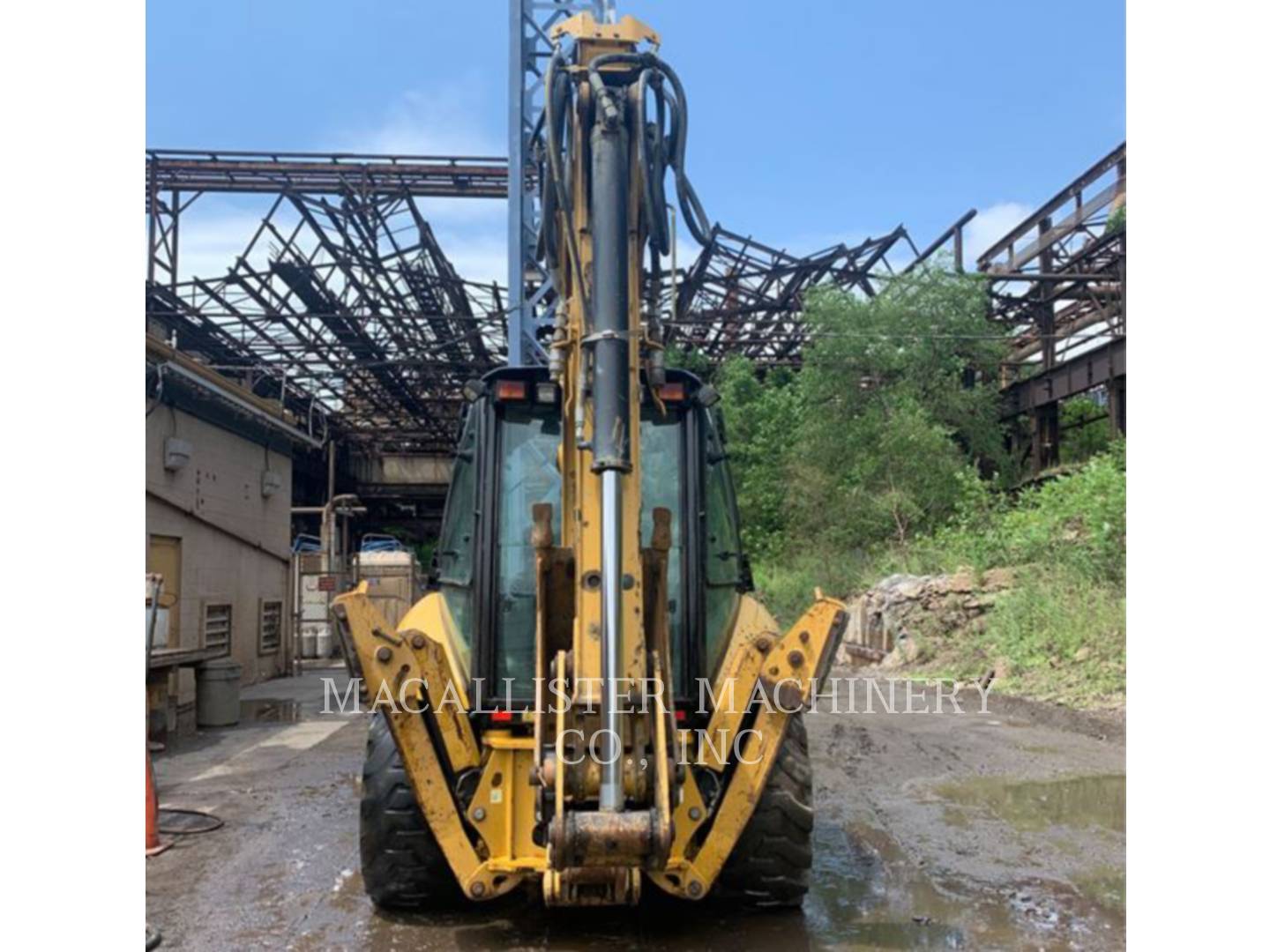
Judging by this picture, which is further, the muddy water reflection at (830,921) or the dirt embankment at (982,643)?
the dirt embankment at (982,643)

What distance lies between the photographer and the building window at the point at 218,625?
42.0 feet

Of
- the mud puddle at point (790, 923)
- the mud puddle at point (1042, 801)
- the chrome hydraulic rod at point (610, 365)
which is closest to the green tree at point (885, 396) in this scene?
the mud puddle at point (1042, 801)

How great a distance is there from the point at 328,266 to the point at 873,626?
9.80m

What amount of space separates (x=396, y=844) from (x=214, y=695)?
23.4 feet

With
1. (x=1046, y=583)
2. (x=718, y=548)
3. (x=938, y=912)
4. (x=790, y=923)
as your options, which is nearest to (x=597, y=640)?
(x=718, y=548)

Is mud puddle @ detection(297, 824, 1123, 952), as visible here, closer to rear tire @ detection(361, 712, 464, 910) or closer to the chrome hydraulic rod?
rear tire @ detection(361, 712, 464, 910)

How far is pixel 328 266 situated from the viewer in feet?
50.9

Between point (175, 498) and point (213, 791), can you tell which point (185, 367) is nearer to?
point (175, 498)

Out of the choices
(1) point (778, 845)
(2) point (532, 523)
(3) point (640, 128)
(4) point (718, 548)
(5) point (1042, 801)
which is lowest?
(5) point (1042, 801)

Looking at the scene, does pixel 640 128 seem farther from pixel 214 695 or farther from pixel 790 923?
pixel 214 695

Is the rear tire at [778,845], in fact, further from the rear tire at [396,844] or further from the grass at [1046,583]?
the grass at [1046,583]

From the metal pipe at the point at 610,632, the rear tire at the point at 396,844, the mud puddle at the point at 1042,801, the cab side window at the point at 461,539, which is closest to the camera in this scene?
the metal pipe at the point at 610,632

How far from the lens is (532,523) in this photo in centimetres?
460

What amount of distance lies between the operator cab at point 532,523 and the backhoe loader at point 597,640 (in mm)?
12
